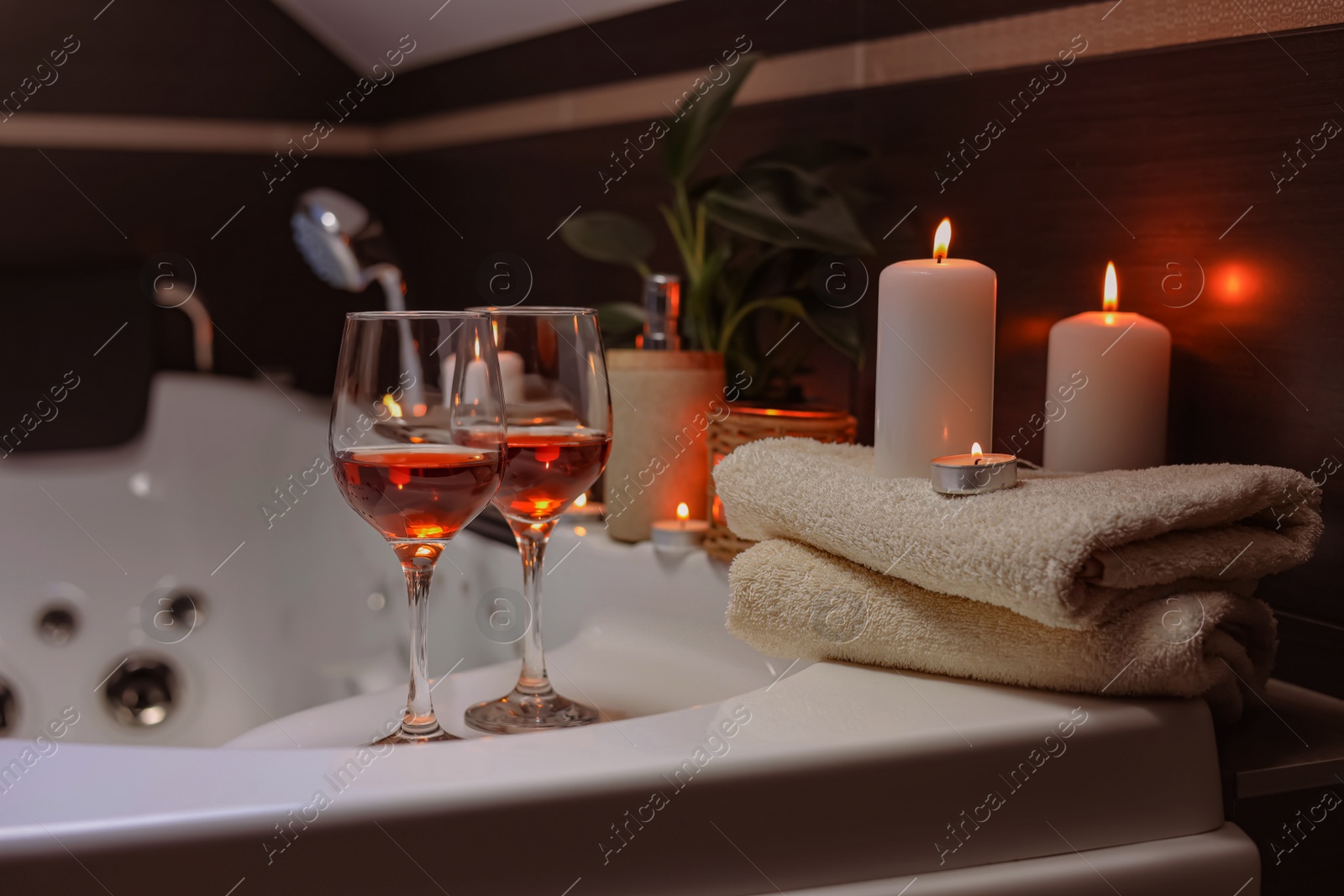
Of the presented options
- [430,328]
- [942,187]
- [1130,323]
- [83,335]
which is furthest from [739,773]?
[83,335]

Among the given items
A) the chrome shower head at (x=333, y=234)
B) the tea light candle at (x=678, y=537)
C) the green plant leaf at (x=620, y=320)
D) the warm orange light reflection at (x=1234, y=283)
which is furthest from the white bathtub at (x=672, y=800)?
the chrome shower head at (x=333, y=234)

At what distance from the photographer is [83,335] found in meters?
→ 1.78

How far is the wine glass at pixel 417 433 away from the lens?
53 cm

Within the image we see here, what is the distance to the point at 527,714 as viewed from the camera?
24.1 inches

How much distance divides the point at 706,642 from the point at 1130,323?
0.35 metres

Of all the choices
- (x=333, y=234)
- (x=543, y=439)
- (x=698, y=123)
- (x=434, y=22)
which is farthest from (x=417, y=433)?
(x=434, y=22)

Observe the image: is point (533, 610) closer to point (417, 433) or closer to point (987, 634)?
point (417, 433)

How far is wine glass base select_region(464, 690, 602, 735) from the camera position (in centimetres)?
60

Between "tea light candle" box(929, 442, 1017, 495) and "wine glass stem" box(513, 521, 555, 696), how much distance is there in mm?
228

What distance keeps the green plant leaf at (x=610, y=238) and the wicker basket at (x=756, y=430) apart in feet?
0.91

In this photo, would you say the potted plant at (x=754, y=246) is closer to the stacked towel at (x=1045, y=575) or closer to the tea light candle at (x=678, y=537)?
the tea light candle at (x=678, y=537)

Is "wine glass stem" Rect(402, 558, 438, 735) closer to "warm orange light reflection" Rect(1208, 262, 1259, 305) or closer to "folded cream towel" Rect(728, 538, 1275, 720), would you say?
"folded cream towel" Rect(728, 538, 1275, 720)

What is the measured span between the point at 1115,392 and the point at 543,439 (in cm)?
35

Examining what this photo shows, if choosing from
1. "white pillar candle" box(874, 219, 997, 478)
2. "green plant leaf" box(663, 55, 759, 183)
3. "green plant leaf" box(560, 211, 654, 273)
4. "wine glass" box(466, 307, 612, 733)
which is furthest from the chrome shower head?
"white pillar candle" box(874, 219, 997, 478)
